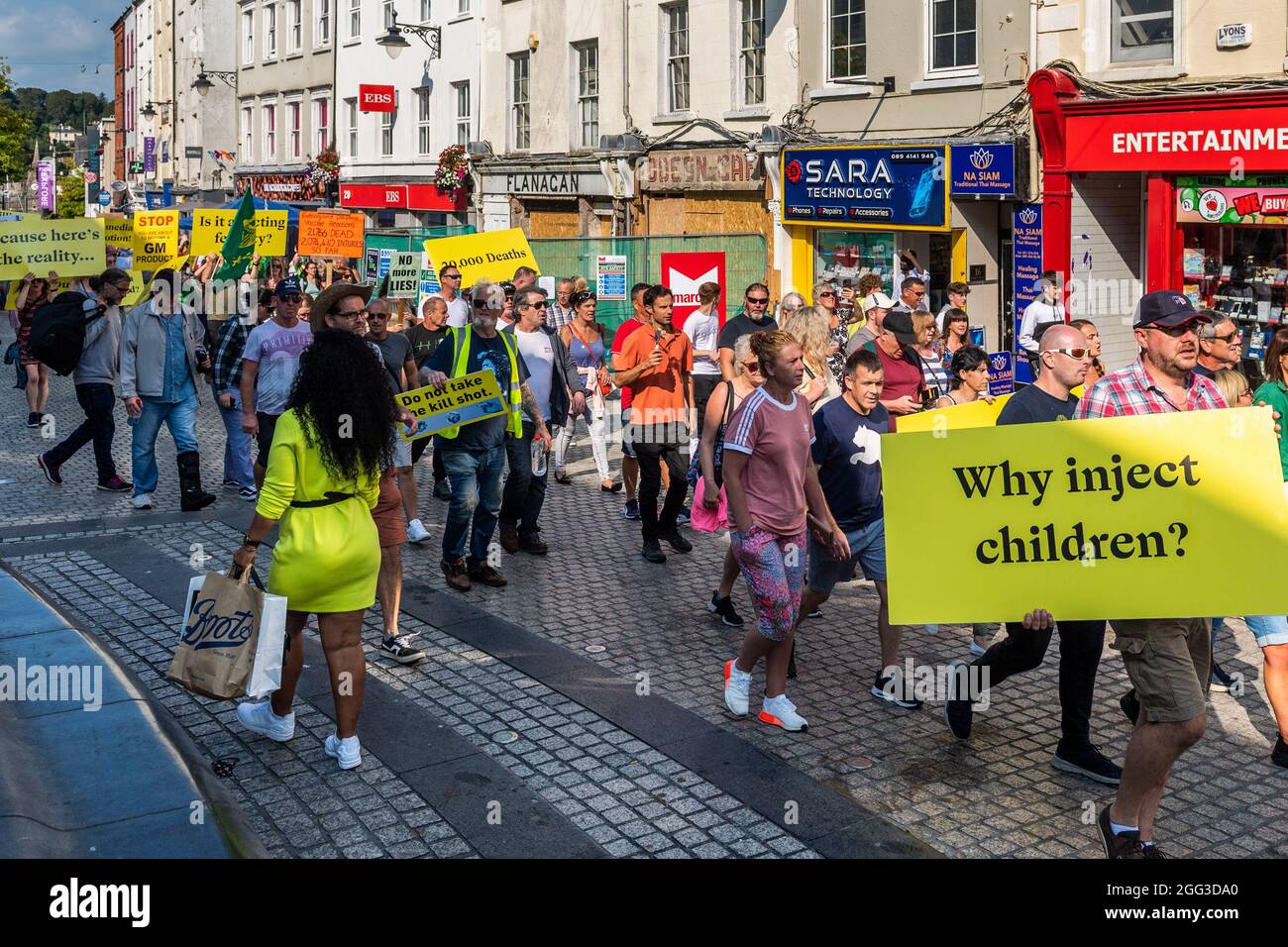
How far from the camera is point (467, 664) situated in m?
7.90

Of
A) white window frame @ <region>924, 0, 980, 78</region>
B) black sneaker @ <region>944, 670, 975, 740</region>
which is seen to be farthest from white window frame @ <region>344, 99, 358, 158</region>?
black sneaker @ <region>944, 670, 975, 740</region>

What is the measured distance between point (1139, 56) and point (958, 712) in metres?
12.0

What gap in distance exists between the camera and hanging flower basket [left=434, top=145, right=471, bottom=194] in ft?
105

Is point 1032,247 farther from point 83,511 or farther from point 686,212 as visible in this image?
point 83,511

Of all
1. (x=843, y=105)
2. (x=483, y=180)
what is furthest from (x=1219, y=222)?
(x=483, y=180)

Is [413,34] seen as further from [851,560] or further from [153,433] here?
[851,560]

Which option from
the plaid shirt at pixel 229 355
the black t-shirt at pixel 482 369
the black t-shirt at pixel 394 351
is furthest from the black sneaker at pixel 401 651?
the plaid shirt at pixel 229 355

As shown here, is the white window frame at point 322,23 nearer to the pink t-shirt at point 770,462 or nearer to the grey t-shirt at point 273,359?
the grey t-shirt at point 273,359

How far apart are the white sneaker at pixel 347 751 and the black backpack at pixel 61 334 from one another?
7.89 metres

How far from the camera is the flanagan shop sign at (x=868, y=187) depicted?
63.3 ft

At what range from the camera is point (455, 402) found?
9.45m

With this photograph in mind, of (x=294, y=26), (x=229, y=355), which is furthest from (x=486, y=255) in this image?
(x=294, y=26)

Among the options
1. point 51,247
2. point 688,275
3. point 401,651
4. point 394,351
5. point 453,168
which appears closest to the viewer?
point 401,651

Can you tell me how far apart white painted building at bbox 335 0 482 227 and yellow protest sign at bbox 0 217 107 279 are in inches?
673
